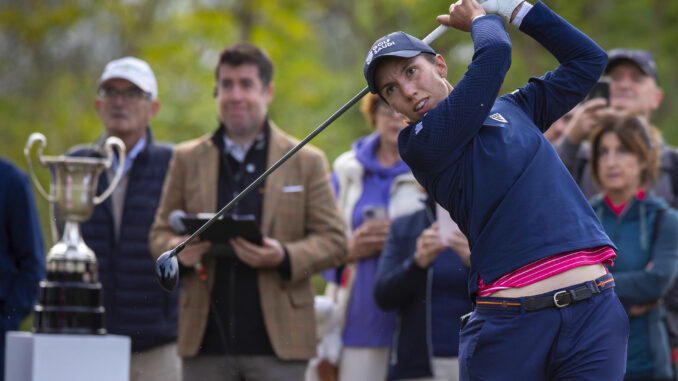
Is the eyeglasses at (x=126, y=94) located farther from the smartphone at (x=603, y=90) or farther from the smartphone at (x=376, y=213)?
the smartphone at (x=603, y=90)

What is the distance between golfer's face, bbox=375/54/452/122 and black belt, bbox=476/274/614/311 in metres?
0.62

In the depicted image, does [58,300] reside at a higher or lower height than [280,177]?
lower

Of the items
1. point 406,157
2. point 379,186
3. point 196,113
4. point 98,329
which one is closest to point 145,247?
point 98,329

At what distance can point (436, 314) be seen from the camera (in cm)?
511

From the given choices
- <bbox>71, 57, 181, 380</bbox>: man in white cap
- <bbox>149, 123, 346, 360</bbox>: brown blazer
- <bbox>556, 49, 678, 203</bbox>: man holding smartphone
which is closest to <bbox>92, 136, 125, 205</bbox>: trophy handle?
<bbox>71, 57, 181, 380</bbox>: man in white cap

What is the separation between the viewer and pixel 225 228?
4699mm

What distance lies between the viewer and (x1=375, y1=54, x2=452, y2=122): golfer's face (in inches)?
125

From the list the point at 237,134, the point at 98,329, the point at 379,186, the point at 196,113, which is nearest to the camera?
the point at 98,329

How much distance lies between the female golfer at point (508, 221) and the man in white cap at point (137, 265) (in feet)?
8.13

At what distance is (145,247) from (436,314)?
4.96ft

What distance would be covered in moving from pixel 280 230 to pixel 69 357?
3.71 ft

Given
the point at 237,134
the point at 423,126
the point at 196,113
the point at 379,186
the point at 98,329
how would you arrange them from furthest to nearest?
the point at 196,113 → the point at 379,186 → the point at 237,134 → the point at 98,329 → the point at 423,126

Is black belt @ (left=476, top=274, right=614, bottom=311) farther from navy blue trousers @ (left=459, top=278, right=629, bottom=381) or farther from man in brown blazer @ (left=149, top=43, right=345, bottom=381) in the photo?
man in brown blazer @ (left=149, top=43, right=345, bottom=381)

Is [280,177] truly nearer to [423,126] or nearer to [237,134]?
[237,134]
